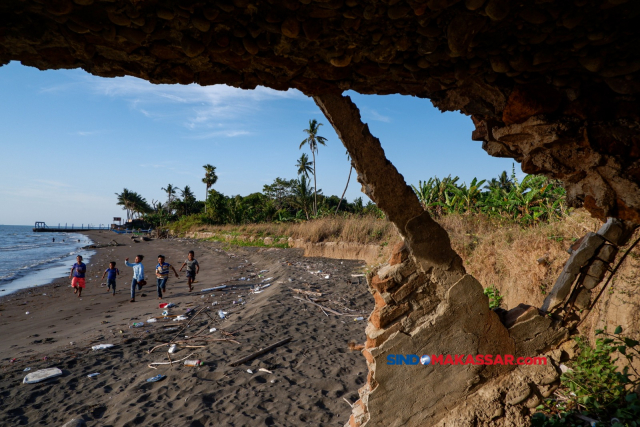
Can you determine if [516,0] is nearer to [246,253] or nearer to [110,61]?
[110,61]

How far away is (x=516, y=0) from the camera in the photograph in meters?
1.60

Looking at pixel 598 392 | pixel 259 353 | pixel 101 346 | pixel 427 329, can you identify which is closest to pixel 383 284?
pixel 427 329

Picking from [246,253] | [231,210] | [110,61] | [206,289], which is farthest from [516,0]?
[231,210]

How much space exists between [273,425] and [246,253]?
16441 mm

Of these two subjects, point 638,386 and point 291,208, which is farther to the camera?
point 291,208

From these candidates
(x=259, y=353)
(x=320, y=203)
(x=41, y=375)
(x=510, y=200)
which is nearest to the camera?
(x=41, y=375)

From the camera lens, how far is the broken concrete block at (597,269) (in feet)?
9.53

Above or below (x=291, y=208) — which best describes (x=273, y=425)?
below

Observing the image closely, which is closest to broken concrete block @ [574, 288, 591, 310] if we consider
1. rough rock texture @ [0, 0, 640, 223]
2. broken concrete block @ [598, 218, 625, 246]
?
broken concrete block @ [598, 218, 625, 246]

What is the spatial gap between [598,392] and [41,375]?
733 centimetres

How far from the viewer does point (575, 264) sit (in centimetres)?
297

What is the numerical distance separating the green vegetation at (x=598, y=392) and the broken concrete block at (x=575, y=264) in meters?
0.52

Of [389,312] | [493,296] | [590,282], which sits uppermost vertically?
[590,282]

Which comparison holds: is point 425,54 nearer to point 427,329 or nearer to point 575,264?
point 427,329
